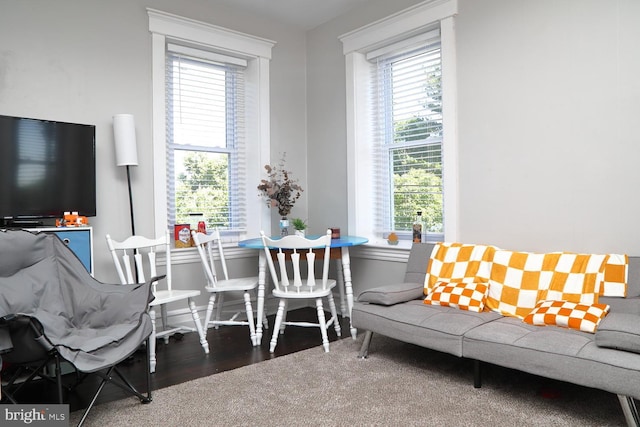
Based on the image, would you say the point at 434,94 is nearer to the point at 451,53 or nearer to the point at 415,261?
the point at 451,53

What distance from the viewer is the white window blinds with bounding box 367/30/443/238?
3.82m

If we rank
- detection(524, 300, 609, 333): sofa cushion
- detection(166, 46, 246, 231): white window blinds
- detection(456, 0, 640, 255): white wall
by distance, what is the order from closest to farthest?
detection(524, 300, 609, 333): sofa cushion → detection(456, 0, 640, 255): white wall → detection(166, 46, 246, 231): white window blinds

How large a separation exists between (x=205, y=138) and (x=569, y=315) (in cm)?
323

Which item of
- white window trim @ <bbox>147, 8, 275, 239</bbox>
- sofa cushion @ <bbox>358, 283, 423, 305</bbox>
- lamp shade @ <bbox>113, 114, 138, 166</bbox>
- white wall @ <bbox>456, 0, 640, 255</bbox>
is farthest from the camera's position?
white window trim @ <bbox>147, 8, 275, 239</bbox>

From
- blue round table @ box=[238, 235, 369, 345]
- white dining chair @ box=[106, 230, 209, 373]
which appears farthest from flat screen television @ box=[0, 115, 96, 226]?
blue round table @ box=[238, 235, 369, 345]


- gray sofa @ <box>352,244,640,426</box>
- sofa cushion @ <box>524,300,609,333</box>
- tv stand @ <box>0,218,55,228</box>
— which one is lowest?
gray sofa @ <box>352,244,640,426</box>

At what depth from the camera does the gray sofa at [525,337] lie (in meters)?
2.00

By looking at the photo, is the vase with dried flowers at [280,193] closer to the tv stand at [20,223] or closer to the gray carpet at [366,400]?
the gray carpet at [366,400]

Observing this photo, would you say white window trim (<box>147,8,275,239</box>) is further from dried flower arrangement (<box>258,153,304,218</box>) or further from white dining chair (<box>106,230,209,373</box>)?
white dining chair (<box>106,230,209,373</box>)

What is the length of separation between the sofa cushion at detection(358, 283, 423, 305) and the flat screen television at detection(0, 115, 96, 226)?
202 centimetres

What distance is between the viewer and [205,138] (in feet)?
14.0

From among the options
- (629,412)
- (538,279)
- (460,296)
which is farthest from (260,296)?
(629,412)

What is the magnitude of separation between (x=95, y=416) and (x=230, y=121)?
2863mm

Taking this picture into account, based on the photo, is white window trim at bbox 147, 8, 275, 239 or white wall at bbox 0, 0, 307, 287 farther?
white window trim at bbox 147, 8, 275, 239
